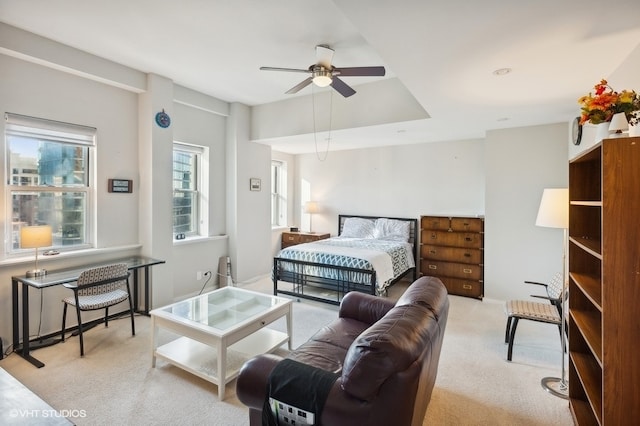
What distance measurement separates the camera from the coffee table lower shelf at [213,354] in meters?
2.39

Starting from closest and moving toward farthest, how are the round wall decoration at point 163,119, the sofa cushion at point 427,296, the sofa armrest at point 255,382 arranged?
the sofa armrest at point 255,382, the sofa cushion at point 427,296, the round wall decoration at point 163,119

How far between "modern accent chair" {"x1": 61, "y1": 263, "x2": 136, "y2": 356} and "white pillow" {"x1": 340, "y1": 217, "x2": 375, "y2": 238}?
3572mm

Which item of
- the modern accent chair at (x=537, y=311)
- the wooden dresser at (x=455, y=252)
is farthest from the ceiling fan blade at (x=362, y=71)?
the wooden dresser at (x=455, y=252)

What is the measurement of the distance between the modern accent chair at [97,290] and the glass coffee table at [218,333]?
0.71 metres

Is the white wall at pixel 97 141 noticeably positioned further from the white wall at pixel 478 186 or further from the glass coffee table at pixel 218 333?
the white wall at pixel 478 186

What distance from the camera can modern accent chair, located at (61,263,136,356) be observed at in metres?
2.85

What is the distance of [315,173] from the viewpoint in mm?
6602

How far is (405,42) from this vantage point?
197cm

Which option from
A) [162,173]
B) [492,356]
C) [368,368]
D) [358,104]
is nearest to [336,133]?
[358,104]

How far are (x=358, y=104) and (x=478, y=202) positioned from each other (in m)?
2.50

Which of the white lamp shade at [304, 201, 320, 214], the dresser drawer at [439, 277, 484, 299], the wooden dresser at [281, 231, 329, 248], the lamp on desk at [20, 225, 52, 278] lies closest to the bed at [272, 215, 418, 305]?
the dresser drawer at [439, 277, 484, 299]

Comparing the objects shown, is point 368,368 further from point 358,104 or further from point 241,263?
point 241,263

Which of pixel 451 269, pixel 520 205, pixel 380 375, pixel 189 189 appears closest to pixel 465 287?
pixel 451 269

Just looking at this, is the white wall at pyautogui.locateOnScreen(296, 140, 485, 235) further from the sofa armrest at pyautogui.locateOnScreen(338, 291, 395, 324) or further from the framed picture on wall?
the sofa armrest at pyautogui.locateOnScreen(338, 291, 395, 324)
